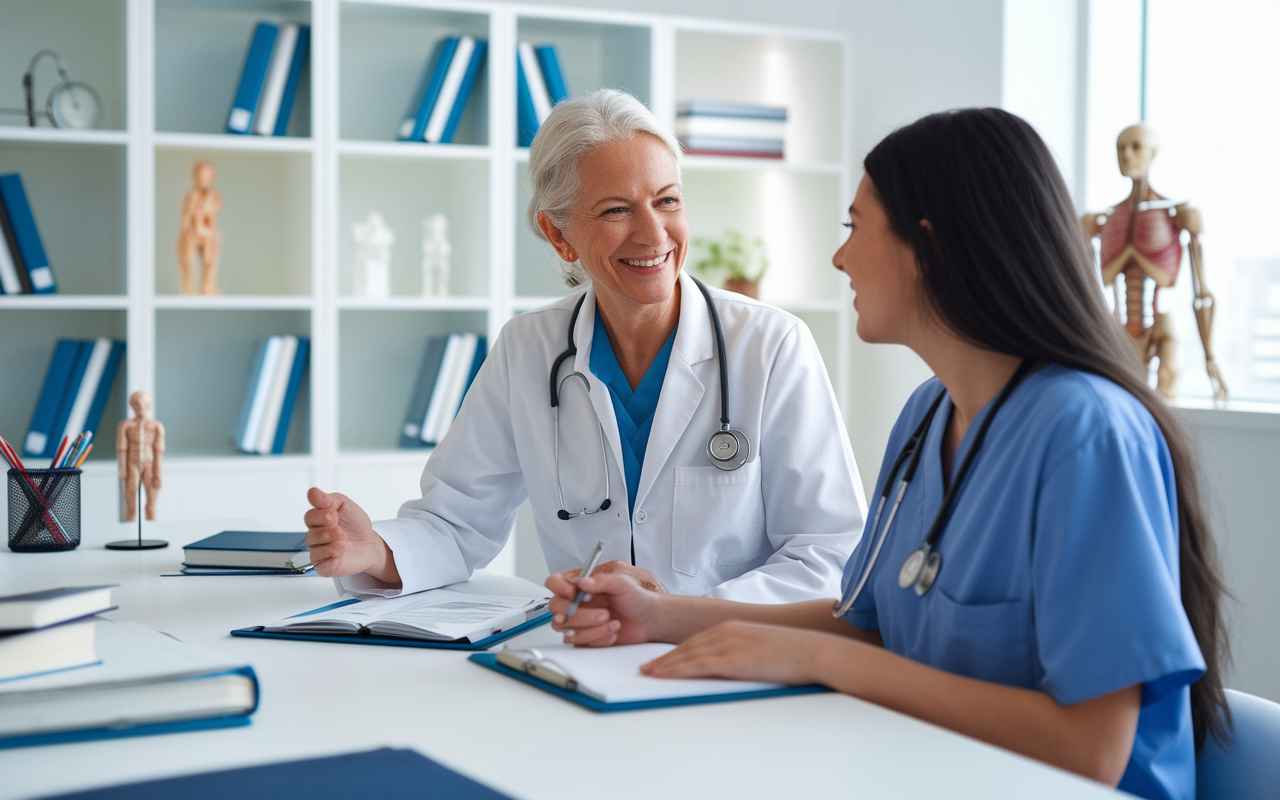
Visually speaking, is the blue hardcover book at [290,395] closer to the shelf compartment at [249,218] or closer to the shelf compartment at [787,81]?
the shelf compartment at [249,218]

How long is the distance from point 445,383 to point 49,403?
1079 millimetres

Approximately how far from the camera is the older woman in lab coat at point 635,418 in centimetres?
173

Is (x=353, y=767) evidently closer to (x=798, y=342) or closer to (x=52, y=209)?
(x=798, y=342)

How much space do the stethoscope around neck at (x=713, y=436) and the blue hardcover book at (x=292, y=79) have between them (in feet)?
5.66

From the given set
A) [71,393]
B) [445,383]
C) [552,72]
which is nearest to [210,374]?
[71,393]

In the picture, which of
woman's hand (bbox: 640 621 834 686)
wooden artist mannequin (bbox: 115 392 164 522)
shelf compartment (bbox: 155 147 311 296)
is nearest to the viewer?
woman's hand (bbox: 640 621 834 686)

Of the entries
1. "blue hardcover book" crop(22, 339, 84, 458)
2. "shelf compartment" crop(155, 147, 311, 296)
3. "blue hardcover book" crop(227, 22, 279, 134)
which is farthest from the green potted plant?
"blue hardcover book" crop(22, 339, 84, 458)

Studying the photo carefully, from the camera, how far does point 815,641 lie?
1.06 m

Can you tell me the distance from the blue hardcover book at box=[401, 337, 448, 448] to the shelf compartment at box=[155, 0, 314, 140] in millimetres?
761

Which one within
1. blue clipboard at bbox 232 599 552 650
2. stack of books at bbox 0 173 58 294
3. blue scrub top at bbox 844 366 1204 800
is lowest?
blue clipboard at bbox 232 599 552 650

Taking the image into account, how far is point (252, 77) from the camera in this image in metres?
3.13

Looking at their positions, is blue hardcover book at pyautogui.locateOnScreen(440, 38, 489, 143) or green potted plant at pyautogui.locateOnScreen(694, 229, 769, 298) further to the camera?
green potted plant at pyautogui.locateOnScreen(694, 229, 769, 298)

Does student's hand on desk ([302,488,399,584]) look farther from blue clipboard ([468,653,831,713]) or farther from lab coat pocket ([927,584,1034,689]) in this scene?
lab coat pocket ([927,584,1034,689])

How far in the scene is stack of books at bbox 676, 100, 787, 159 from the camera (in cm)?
361
